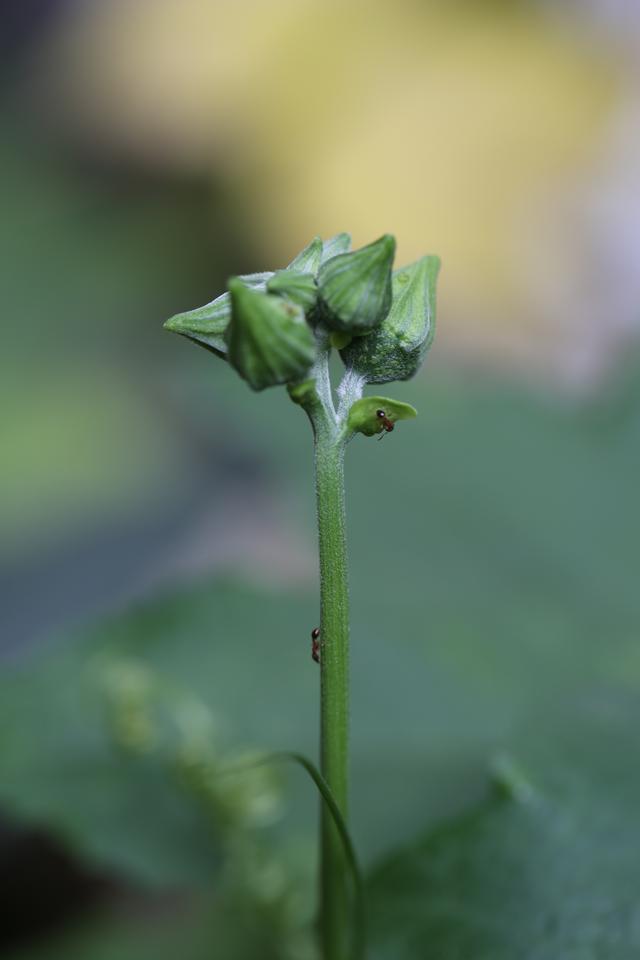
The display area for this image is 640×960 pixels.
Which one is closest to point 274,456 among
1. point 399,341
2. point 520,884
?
point 520,884

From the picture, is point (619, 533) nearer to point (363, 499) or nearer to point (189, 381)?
point (363, 499)

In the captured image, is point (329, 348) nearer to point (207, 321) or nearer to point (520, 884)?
point (207, 321)

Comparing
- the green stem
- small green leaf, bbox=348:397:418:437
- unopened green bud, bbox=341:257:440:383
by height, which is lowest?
the green stem

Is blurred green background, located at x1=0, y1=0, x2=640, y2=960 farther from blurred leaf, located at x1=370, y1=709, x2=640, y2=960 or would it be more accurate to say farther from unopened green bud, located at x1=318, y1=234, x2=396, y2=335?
unopened green bud, located at x1=318, y1=234, x2=396, y2=335

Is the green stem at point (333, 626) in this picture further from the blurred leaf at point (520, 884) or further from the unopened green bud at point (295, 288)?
the blurred leaf at point (520, 884)

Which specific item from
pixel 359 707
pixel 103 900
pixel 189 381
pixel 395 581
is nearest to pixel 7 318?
pixel 189 381

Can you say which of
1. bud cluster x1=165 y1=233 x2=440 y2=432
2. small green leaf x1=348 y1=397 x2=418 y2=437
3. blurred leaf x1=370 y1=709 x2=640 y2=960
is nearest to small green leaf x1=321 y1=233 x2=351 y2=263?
bud cluster x1=165 y1=233 x2=440 y2=432

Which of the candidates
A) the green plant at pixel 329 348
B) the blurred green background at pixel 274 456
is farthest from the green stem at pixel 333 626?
the blurred green background at pixel 274 456
